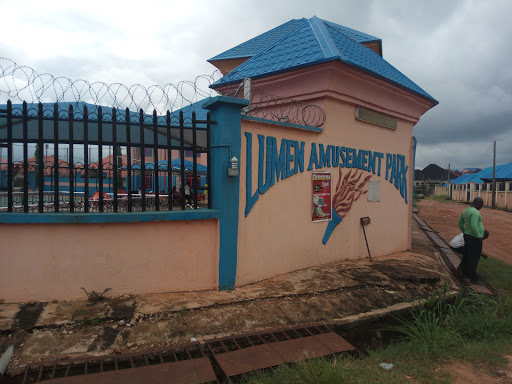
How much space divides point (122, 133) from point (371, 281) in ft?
13.3

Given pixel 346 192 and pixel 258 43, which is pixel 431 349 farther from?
pixel 258 43

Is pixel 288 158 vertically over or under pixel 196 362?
over

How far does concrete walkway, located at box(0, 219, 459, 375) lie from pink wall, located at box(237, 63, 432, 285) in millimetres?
376

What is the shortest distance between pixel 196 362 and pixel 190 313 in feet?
2.52

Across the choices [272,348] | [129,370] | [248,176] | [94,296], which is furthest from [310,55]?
[129,370]

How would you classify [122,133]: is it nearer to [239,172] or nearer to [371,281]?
[239,172]

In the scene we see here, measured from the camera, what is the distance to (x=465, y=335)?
4129 mm

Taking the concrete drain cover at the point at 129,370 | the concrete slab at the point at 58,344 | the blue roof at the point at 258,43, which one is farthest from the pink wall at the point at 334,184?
the blue roof at the point at 258,43

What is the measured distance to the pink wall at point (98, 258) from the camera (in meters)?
3.49

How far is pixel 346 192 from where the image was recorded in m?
5.82

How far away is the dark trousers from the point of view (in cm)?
591

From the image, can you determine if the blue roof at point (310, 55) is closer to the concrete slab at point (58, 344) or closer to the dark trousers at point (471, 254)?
the dark trousers at point (471, 254)

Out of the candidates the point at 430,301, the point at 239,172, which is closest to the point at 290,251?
the point at 239,172

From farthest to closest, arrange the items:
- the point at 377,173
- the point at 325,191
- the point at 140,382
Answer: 1. the point at 377,173
2. the point at 325,191
3. the point at 140,382
